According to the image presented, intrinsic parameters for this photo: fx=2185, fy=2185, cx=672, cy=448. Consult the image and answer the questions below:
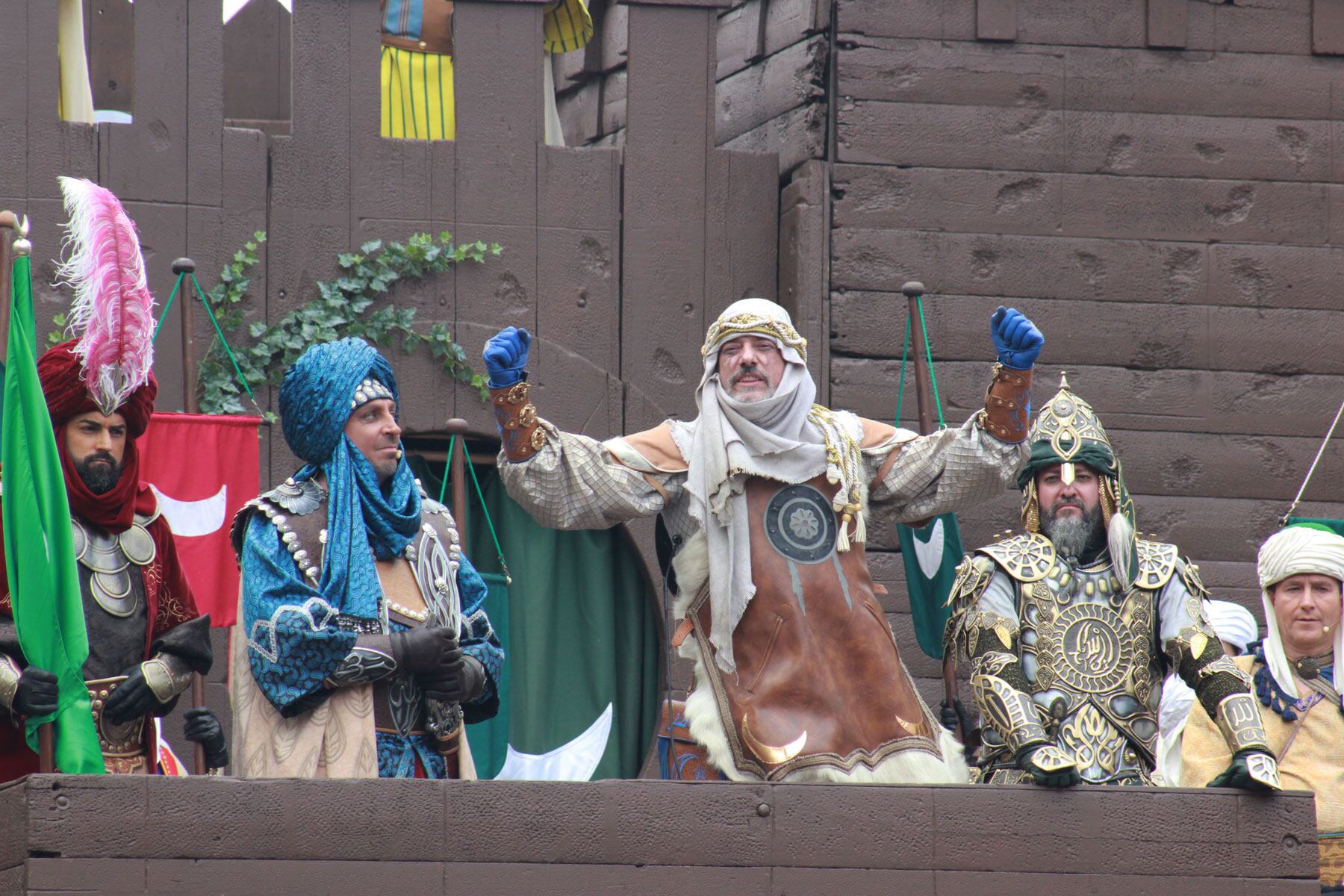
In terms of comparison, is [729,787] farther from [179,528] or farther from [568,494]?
[179,528]

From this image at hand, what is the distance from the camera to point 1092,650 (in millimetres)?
6215

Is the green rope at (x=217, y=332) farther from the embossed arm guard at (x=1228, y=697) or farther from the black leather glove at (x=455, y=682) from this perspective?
the embossed arm guard at (x=1228, y=697)

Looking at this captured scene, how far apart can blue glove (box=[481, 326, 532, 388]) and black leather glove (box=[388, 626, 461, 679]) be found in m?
0.78

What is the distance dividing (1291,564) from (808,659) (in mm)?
1640

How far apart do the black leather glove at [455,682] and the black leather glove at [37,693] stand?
914 millimetres

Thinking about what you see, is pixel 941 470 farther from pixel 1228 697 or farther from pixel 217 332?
pixel 217 332

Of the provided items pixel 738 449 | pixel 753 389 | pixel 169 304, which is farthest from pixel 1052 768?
pixel 169 304

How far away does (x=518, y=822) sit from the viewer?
5.18m

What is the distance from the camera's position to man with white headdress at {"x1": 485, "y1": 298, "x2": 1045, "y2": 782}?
234 inches

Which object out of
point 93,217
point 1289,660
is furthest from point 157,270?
point 1289,660

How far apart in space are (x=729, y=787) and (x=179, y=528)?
2.67m

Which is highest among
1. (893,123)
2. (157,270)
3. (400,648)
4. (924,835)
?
(893,123)


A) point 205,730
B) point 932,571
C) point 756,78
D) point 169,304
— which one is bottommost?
point 205,730

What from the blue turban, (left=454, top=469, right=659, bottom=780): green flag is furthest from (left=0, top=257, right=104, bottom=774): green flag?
(left=454, top=469, right=659, bottom=780): green flag
